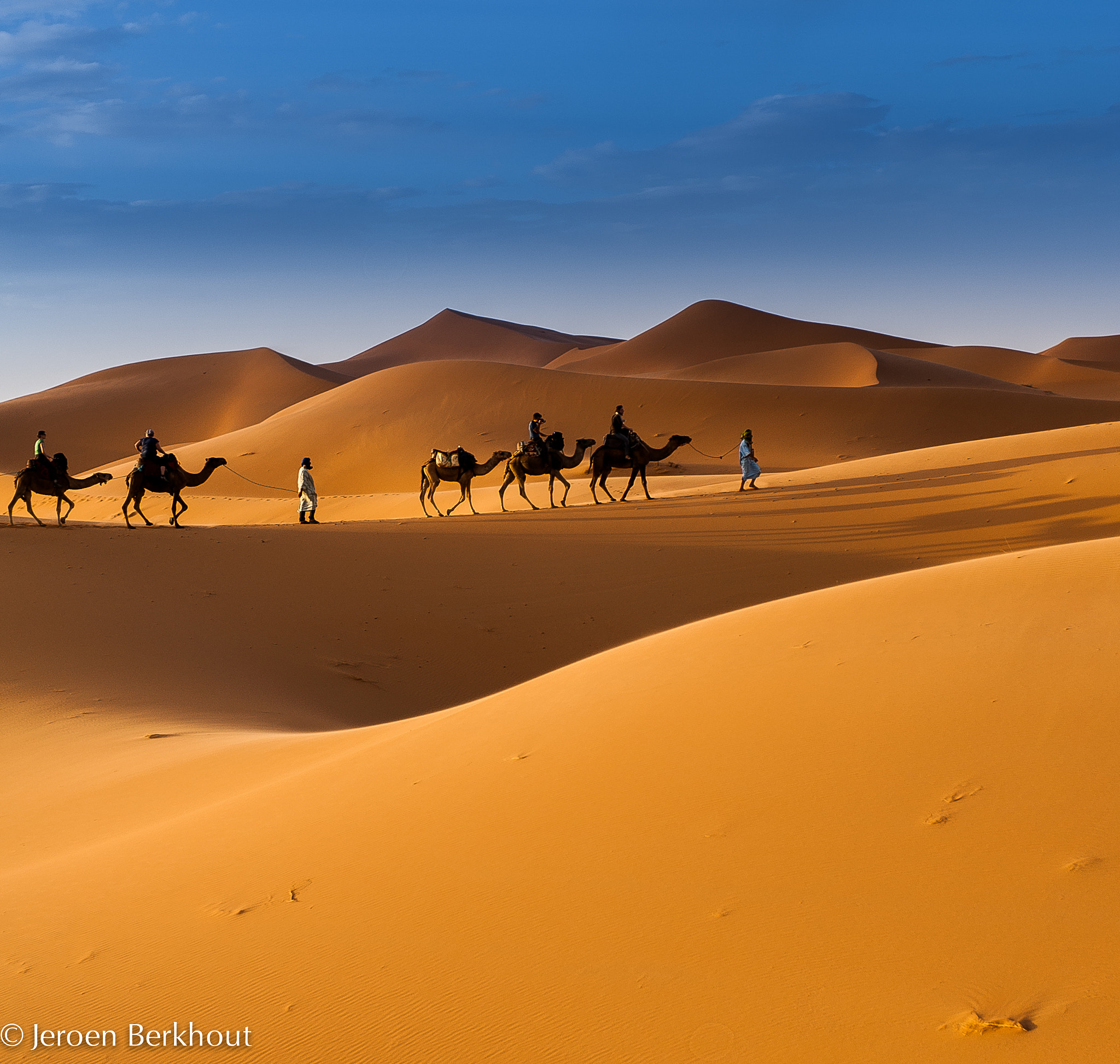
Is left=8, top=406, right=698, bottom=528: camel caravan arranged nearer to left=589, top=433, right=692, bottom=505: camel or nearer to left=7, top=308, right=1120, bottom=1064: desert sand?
left=589, top=433, right=692, bottom=505: camel

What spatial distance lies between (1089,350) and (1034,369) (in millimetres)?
38224

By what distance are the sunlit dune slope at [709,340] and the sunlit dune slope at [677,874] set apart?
96893 millimetres

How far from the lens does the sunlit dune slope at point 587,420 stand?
46.7 metres

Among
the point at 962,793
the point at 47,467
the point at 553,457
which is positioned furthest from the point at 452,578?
the point at 962,793

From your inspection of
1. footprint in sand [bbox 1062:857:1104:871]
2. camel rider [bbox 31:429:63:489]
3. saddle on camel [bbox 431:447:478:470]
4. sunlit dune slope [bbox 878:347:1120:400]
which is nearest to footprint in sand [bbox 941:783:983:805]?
footprint in sand [bbox 1062:857:1104:871]

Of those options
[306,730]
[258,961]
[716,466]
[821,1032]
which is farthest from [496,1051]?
[716,466]

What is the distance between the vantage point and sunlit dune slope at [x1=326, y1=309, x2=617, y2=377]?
151500 mm

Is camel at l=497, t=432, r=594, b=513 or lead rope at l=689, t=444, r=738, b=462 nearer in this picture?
camel at l=497, t=432, r=594, b=513

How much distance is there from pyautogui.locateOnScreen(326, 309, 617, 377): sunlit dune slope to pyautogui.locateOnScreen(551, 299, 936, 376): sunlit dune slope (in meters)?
26.0

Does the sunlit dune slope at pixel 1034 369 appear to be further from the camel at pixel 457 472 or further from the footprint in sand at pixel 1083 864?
the footprint in sand at pixel 1083 864

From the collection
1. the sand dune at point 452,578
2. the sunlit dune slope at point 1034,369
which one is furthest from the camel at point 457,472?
the sunlit dune slope at point 1034,369

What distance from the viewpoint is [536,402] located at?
50.5 meters

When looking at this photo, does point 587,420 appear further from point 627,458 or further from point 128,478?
point 128,478

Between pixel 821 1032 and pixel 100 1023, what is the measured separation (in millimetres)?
2624
